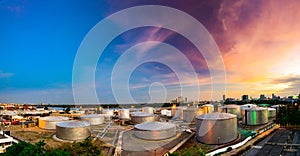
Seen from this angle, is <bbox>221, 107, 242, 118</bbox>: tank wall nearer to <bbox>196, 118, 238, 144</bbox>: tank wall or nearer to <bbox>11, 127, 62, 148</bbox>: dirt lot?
<bbox>196, 118, 238, 144</bbox>: tank wall

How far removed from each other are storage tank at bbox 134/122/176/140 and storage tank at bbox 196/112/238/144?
553cm

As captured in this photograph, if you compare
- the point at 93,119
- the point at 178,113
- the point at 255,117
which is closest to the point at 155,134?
the point at 93,119

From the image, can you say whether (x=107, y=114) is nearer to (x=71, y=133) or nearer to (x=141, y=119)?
(x=141, y=119)

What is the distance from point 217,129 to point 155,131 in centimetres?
1058

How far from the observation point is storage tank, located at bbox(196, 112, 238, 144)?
40.7 m

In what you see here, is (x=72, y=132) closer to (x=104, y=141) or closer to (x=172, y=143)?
(x=104, y=141)

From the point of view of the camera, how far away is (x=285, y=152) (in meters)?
34.9

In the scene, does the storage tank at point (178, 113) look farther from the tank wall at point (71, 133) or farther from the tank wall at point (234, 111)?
the tank wall at point (71, 133)

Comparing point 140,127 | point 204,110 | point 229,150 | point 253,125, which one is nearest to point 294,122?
point 253,125

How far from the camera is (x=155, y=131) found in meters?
43.0

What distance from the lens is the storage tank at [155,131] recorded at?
1694 inches

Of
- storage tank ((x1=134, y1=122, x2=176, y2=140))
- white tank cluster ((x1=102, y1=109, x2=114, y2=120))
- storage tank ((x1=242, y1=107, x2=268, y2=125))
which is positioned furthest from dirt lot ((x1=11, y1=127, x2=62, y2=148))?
storage tank ((x1=242, y1=107, x2=268, y2=125))

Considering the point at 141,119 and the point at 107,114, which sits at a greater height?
the point at 141,119

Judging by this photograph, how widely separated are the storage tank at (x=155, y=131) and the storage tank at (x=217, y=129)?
5533mm
